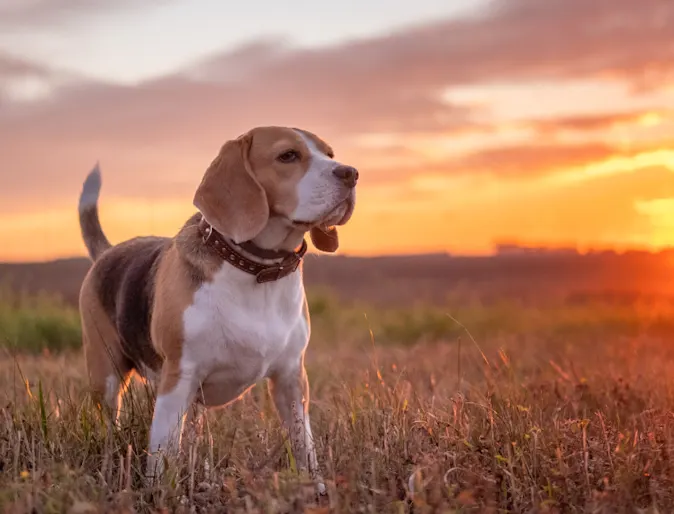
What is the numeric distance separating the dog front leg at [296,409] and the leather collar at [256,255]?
0.61 metres

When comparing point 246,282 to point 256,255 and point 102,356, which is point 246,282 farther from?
point 102,356

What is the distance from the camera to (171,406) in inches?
187

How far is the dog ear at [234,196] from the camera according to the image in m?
4.72

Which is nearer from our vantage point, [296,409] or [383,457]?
[383,457]

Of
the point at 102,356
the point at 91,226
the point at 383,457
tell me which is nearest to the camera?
the point at 383,457

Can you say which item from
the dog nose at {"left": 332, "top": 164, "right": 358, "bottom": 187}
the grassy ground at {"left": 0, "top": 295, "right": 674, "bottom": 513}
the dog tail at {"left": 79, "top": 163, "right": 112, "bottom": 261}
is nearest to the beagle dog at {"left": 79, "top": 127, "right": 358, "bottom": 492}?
the dog nose at {"left": 332, "top": 164, "right": 358, "bottom": 187}

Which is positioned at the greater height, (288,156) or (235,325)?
(288,156)

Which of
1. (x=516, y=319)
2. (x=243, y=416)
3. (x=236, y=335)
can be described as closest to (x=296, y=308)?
(x=236, y=335)

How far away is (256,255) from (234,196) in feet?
1.12

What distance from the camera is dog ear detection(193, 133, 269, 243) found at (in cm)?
472

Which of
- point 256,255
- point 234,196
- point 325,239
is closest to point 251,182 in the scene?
point 234,196

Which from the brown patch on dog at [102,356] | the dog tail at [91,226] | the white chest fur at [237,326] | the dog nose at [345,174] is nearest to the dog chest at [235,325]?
the white chest fur at [237,326]

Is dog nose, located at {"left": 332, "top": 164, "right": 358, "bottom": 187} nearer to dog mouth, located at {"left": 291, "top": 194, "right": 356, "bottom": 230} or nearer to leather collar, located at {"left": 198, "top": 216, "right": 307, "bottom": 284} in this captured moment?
dog mouth, located at {"left": 291, "top": 194, "right": 356, "bottom": 230}

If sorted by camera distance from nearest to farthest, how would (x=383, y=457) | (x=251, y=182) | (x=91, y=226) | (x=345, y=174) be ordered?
(x=383, y=457), (x=345, y=174), (x=251, y=182), (x=91, y=226)
